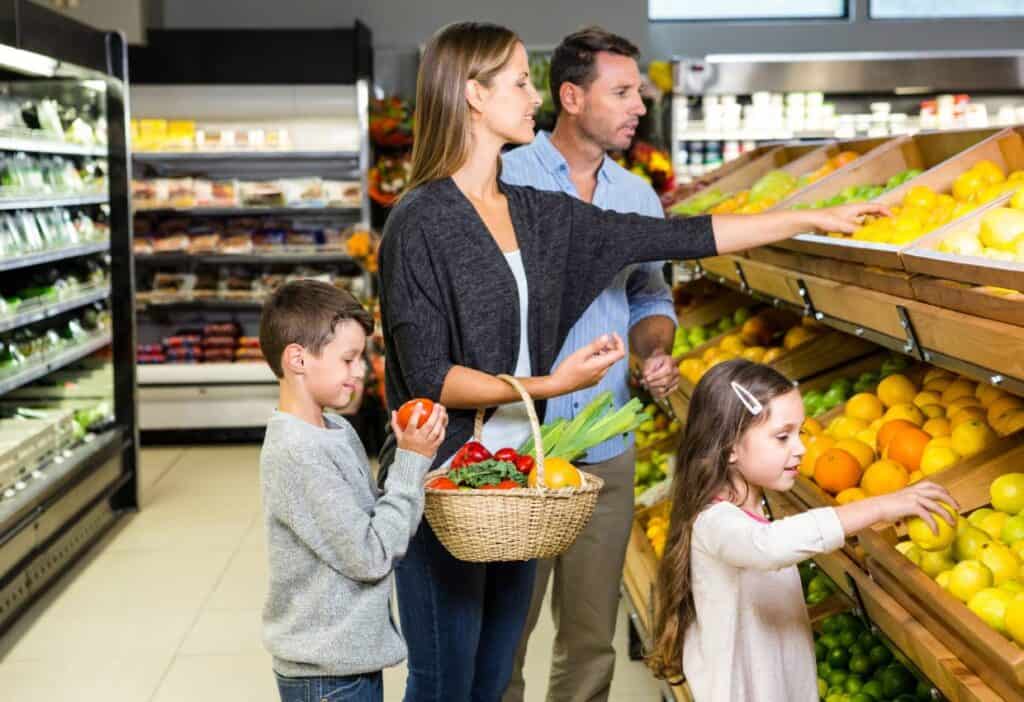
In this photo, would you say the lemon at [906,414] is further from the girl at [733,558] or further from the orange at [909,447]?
the girl at [733,558]

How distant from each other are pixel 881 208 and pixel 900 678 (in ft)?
3.31

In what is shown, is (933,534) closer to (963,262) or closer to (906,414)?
(963,262)

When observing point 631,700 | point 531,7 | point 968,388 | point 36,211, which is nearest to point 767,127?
point 531,7

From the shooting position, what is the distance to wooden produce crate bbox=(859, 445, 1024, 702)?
73.4 inches

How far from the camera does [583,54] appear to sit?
3.21 m

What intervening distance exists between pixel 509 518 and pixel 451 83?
806mm

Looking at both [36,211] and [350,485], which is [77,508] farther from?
[350,485]

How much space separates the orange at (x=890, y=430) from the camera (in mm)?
2807

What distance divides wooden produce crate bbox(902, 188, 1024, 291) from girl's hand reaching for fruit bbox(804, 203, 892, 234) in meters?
0.24

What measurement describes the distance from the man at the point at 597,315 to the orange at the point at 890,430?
1.58 ft

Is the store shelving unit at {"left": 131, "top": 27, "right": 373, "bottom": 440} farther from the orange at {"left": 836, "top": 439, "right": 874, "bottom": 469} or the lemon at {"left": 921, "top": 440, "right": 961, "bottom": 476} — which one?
the lemon at {"left": 921, "top": 440, "right": 961, "bottom": 476}

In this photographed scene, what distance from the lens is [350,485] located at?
2.27 metres

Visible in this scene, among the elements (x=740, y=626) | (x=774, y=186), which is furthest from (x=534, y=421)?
(x=774, y=186)

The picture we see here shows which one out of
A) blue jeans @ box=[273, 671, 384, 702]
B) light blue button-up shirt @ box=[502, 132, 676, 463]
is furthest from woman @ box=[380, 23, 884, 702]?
light blue button-up shirt @ box=[502, 132, 676, 463]
